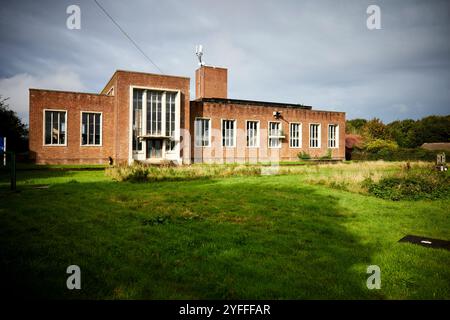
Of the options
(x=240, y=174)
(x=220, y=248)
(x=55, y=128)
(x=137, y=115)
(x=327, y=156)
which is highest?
(x=137, y=115)

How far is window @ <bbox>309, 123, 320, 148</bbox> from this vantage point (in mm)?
37812

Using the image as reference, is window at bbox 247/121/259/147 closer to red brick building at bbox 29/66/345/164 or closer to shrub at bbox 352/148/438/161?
red brick building at bbox 29/66/345/164

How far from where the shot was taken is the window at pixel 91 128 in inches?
1031

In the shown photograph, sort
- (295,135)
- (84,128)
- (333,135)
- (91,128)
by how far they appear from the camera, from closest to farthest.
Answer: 1. (84,128)
2. (91,128)
3. (295,135)
4. (333,135)

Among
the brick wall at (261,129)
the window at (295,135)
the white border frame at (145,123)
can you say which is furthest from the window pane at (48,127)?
the window at (295,135)

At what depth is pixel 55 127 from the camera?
2520 cm

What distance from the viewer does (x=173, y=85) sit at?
27.4 m

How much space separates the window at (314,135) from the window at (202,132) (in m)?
14.5

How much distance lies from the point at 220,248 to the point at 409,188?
8.76 metres

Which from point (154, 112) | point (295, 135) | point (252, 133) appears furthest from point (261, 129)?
point (154, 112)

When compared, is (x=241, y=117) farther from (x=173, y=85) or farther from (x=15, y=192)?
(x=15, y=192)

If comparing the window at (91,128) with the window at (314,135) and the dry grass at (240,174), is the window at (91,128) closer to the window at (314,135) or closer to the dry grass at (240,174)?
the dry grass at (240,174)

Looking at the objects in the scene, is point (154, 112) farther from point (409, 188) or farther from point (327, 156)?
point (327, 156)

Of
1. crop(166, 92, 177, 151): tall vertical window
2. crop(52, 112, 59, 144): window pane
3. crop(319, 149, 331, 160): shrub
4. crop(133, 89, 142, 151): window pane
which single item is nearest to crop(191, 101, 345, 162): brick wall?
crop(319, 149, 331, 160): shrub
